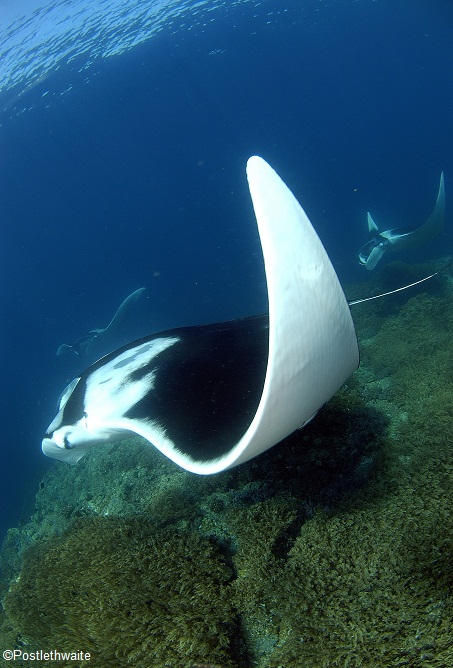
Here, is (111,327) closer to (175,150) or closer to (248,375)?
(248,375)

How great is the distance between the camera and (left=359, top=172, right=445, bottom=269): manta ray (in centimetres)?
1146

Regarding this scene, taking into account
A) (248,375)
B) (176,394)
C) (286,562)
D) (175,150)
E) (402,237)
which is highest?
(176,394)

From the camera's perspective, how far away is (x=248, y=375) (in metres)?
2.40

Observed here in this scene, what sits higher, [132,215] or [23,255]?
[23,255]

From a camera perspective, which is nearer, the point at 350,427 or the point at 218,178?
the point at 350,427

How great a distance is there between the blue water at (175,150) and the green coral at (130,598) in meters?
10.8

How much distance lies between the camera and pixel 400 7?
38375 mm

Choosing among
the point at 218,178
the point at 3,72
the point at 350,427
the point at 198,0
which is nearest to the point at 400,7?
the point at 198,0

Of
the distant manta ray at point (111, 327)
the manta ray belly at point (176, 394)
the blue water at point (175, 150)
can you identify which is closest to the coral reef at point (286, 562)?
the manta ray belly at point (176, 394)

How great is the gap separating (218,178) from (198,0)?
44.0m

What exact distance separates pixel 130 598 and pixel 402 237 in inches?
489

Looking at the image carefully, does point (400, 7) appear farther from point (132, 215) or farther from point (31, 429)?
point (31, 429)

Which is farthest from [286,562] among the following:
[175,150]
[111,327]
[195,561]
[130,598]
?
[175,150]

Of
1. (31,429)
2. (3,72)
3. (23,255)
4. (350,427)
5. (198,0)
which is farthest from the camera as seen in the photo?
(23,255)
